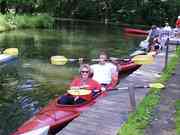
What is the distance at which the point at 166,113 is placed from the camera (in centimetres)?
820

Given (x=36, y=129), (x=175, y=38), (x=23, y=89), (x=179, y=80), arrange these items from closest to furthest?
(x=36, y=129), (x=179, y=80), (x=23, y=89), (x=175, y=38)

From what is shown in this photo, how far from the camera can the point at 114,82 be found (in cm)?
1177

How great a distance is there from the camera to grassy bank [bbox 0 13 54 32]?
3183 cm

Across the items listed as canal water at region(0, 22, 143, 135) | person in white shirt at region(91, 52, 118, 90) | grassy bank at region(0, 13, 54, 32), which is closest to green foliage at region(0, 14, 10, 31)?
grassy bank at region(0, 13, 54, 32)

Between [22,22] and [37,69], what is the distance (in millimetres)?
19292

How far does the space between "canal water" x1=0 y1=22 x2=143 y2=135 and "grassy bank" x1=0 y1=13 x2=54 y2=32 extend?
5.59 ft

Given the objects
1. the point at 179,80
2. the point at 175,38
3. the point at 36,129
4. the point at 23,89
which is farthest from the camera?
the point at 175,38

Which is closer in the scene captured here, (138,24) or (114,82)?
(114,82)

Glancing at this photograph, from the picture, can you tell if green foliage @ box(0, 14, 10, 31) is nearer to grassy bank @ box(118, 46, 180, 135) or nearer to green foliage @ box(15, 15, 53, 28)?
green foliage @ box(15, 15, 53, 28)

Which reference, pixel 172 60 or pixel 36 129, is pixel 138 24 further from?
pixel 36 129

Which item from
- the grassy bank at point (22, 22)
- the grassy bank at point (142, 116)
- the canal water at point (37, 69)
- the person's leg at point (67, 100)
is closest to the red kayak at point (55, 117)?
the person's leg at point (67, 100)

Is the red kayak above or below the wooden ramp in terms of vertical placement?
below

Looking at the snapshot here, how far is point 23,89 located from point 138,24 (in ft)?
111

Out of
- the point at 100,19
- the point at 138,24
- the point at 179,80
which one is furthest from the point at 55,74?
the point at 100,19
